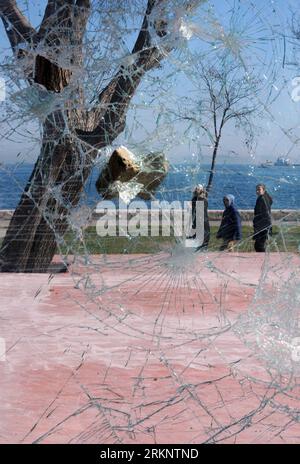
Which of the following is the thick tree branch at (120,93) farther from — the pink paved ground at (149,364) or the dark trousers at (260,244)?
the dark trousers at (260,244)

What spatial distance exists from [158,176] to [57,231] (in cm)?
51

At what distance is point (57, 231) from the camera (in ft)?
10.5

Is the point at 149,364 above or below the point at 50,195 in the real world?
below

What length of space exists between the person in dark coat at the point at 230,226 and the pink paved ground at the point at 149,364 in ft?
0.28

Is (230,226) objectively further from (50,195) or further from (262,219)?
(50,195)

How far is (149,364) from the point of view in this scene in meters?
3.21

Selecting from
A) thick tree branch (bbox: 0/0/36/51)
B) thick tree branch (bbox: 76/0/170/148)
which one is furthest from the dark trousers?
thick tree branch (bbox: 0/0/36/51)

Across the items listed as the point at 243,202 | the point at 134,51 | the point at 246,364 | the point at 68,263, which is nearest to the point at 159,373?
the point at 246,364

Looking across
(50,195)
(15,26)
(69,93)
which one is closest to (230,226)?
(50,195)

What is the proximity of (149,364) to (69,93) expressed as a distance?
1229 mm

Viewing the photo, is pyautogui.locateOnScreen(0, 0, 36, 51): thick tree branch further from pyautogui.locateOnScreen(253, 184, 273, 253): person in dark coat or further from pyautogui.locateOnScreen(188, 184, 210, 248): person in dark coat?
pyautogui.locateOnScreen(253, 184, 273, 253): person in dark coat

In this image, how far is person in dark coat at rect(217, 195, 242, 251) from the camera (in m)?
3.15

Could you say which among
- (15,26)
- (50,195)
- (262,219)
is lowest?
(262,219)
